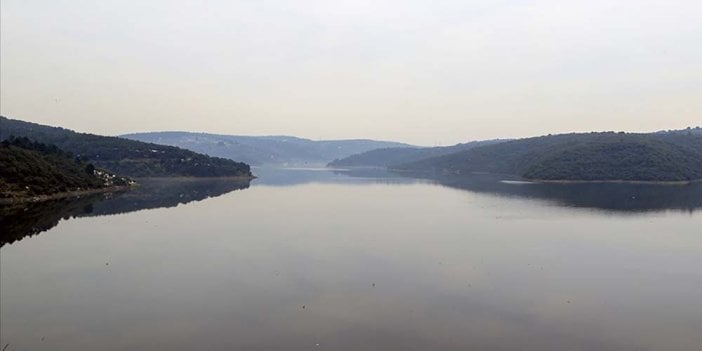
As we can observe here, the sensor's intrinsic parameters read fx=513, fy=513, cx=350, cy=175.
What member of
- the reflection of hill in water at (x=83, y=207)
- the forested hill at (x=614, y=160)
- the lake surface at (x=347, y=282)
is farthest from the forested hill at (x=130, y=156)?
the forested hill at (x=614, y=160)

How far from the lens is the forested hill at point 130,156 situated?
303 ft

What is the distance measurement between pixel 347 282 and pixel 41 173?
4352cm

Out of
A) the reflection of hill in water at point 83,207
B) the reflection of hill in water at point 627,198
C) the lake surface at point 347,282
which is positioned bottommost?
the lake surface at point 347,282

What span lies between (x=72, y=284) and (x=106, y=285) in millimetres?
1394

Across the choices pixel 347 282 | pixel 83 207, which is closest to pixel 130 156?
pixel 83 207

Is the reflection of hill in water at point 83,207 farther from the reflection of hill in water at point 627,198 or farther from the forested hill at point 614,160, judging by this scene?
the forested hill at point 614,160

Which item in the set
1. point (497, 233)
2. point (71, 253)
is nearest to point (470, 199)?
point (497, 233)

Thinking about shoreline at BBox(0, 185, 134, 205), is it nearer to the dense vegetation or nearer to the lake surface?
the dense vegetation

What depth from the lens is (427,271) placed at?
79.7 feet

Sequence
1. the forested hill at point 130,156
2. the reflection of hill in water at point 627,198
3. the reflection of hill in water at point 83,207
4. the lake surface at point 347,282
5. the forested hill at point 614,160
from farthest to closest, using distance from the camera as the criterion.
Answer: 1. the forested hill at point 614,160
2. the forested hill at point 130,156
3. the reflection of hill in water at point 627,198
4. the reflection of hill in water at point 83,207
5. the lake surface at point 347,282

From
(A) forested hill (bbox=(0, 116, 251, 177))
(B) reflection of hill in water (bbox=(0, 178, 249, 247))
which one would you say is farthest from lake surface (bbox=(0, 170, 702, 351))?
(A) forested hill (bbox=(0, 116, 251, 177))

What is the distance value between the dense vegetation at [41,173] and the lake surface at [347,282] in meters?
4.93

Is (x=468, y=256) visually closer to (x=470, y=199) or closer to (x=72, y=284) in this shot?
(x=72, y=284)

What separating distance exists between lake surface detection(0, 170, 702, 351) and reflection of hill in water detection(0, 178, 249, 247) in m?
0.38
